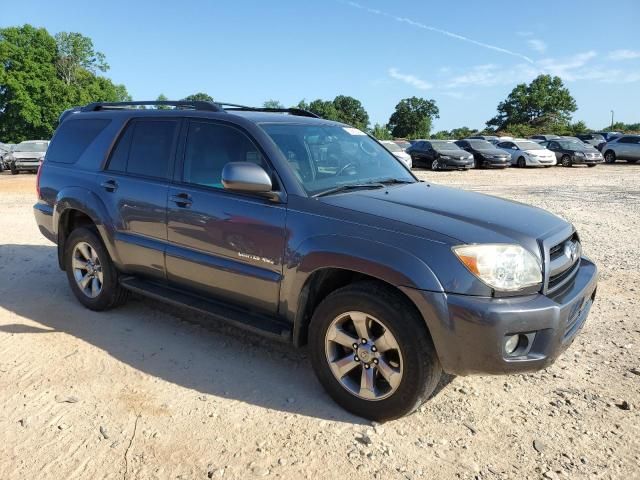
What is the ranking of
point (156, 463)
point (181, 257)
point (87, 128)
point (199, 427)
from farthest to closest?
point (87, 128) → point (181, 257) → point (199, 427) → point (156, 463)

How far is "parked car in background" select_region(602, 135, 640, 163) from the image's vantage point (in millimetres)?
27489

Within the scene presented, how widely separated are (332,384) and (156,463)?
1.08m

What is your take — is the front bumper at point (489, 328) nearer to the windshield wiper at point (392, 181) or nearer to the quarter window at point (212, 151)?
the windshield wiper at point (392, 181)

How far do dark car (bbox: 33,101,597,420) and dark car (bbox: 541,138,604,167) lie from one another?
25.3m

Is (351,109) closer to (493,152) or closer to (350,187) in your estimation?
(493,152)

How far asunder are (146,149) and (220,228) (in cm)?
126

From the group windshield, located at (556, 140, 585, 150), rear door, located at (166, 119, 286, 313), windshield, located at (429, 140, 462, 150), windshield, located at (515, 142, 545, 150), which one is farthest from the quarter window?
windshield, located at (556, 140, 585, 150)

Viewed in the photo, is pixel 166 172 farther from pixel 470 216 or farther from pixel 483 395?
pixel 483 395

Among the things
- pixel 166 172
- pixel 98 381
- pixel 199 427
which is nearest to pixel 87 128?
pixel 166 172

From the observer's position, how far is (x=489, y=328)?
8.78 ft

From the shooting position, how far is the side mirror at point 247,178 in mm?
3316

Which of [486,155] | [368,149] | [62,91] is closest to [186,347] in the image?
[368,149]

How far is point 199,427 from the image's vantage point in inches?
120

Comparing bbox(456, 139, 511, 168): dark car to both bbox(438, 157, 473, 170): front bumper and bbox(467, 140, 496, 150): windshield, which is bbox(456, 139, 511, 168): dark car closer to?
bbox(467, 140, 496, 150): windshield
